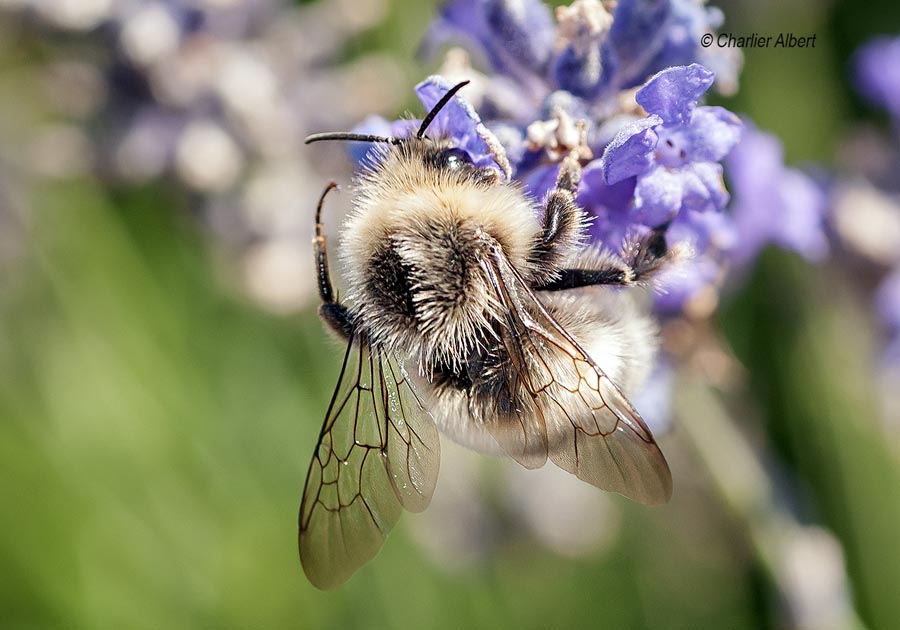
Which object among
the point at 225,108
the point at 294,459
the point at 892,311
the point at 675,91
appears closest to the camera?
the point at 675,91

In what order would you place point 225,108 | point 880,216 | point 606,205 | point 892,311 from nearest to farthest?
point 606,205 < point 892,311 < point 880,216 < point 225,108

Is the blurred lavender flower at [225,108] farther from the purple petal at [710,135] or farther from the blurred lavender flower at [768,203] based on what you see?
the purple petal at [710,135]

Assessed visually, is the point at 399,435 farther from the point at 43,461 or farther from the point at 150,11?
the point at 43,461

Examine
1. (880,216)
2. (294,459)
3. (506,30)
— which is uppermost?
(506,30)

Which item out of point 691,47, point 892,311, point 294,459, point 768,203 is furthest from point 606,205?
point 294,459

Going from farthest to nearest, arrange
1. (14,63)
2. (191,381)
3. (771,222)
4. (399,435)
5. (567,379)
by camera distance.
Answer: (14,63) < (191,381) < (771,222) < (399,435) < (567,379)

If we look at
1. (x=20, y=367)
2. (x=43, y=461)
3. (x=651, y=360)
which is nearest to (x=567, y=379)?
(x=651, y=360)

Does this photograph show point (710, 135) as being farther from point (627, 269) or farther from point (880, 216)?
point (880, 216)

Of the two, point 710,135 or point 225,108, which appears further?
point 225,108
